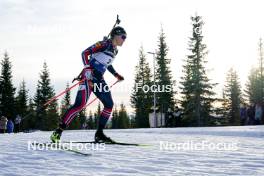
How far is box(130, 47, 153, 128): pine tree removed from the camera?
56.6 m

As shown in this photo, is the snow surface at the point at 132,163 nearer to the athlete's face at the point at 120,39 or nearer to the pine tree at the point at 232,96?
the athlete's face at the point at 120,39

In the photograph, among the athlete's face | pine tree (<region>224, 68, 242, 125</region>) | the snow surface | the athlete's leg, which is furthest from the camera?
pine tree (<region>224, 68, 242, 125</region>)

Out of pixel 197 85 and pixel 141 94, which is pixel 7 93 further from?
pixel 197 85

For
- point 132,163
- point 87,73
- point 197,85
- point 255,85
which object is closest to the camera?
point 132,163

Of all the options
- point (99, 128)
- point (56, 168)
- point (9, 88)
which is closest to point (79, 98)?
point (99, 128)

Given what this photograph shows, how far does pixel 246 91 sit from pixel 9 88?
118 ft

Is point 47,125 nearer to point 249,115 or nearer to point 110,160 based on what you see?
point 249,115

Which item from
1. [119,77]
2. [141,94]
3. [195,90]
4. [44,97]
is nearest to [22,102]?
[44,97]

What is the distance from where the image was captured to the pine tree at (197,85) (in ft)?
153

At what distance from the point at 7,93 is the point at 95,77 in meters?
49.7

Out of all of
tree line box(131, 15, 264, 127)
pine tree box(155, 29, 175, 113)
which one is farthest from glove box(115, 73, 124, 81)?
pine tree box(155, 29, 175, 113)

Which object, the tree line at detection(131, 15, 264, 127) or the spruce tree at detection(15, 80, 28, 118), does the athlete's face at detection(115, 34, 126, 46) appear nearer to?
the tree line at detection(131, 15, 264, 127)

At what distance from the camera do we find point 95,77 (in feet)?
23.9

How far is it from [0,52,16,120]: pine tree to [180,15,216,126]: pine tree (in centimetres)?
2301
